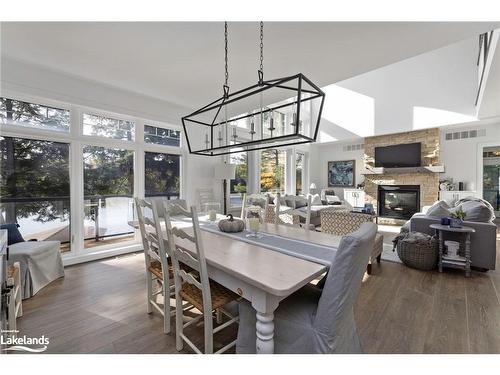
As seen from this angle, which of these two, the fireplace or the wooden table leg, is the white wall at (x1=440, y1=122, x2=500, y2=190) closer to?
the fireplace

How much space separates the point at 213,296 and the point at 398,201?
7.13 m

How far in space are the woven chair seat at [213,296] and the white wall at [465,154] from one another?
761 centimetres

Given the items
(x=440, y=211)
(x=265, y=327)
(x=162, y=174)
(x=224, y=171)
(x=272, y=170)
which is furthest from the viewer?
(x=272, y=170)

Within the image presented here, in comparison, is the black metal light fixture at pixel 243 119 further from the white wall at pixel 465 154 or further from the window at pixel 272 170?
the white wall at pixel 465 154

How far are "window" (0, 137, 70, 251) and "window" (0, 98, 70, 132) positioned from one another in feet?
0.72

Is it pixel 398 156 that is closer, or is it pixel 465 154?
pixel 465 154

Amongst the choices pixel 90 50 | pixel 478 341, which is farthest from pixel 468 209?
pixel 90 50

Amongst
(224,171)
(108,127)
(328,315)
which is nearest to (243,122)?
(224,171)

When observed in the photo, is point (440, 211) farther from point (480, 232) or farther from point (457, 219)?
point (480, 232)

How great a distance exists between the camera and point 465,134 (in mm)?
6352

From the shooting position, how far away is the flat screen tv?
6672mm

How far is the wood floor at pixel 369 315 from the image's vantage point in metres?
1.75

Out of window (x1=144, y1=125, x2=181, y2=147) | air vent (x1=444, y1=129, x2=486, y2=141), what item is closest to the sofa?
air vent (x1=444, y1=129, x2=486, y2=141)

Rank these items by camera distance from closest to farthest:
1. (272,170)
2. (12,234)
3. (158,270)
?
1. (158,270)
2. (12,234)
3. (272,170)
